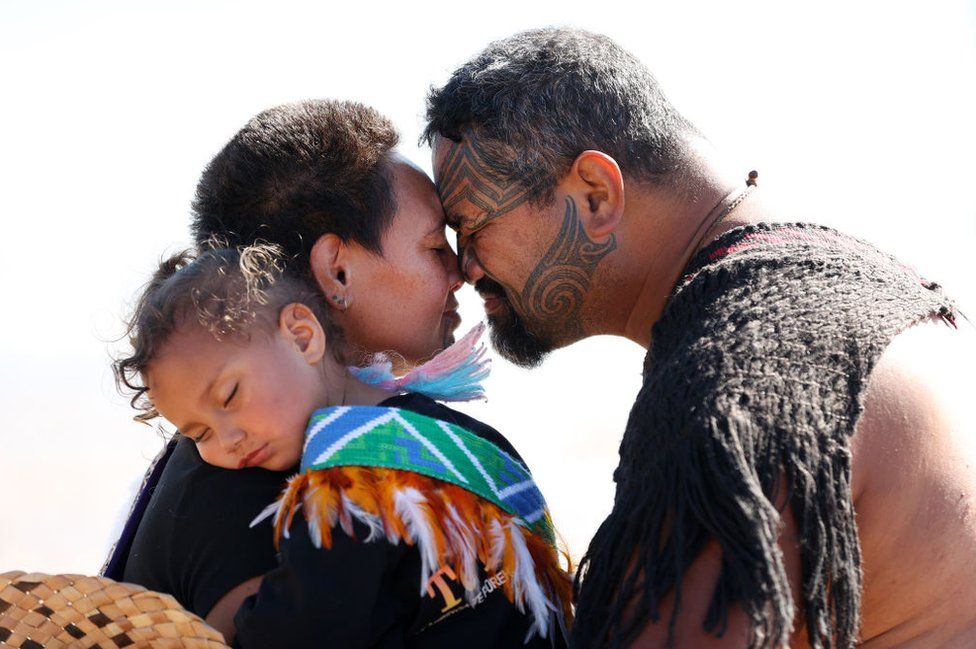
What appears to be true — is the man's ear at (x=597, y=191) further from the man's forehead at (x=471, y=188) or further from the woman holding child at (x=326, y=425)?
the woman holding child at (x=326, y=425)

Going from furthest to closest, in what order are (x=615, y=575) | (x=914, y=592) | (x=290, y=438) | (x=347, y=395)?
(x=347, y=395)
(x=290, y=438)
(x=914, y=592)
(x=615, y=575)

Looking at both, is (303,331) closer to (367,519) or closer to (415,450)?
(415,450)

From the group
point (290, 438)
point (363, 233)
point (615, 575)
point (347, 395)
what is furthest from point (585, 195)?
point (615, 575)

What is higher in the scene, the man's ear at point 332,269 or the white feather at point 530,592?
the man's ear at point 332,269

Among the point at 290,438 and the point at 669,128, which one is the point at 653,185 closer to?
the point at 669,128

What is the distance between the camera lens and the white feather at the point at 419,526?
233cm

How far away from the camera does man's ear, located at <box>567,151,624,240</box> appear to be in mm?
2896

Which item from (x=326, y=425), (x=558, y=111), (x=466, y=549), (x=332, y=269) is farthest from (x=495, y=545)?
(x=558, y=111)

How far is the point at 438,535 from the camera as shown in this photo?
2375 mm

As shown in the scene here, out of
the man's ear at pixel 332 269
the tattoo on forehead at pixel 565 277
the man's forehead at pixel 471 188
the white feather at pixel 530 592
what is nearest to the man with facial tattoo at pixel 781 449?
the tattoo on forehead at pixel 565 277

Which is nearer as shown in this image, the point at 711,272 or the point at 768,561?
the point at 768,561

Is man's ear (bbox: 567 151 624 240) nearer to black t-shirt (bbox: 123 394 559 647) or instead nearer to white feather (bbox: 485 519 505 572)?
black t-shirt (bbox: 123 394 559 647)

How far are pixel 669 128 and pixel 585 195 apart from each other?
1.00ft

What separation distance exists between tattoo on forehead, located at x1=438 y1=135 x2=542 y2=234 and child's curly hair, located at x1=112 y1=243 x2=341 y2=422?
53 centimetres
